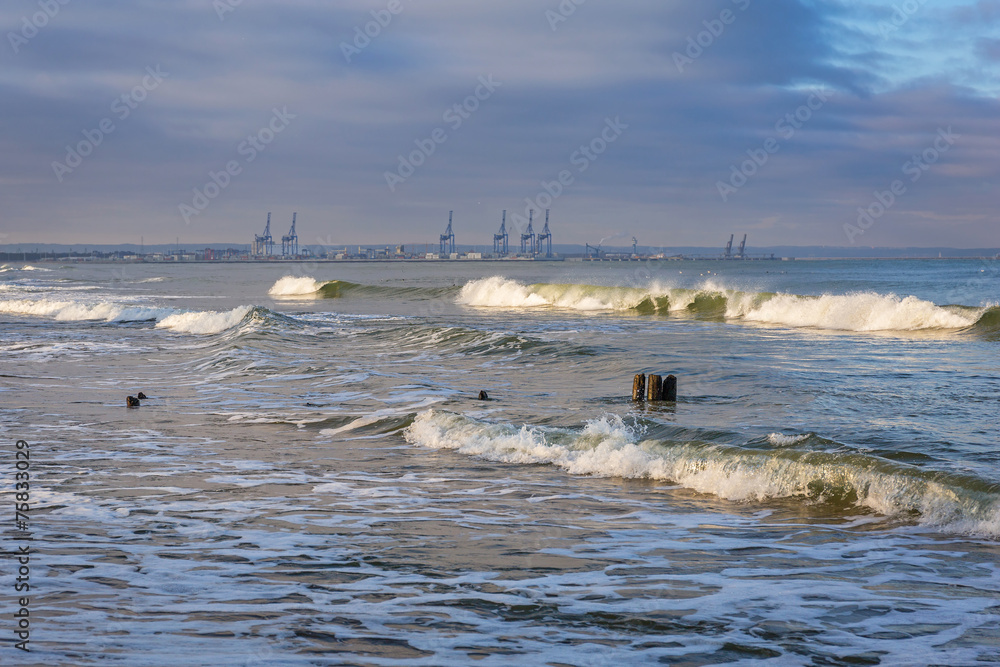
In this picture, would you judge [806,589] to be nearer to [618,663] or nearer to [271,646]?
[618,663]

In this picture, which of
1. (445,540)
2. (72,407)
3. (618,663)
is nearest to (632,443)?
(445,540)

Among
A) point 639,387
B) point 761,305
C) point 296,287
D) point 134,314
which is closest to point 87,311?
point 134,314

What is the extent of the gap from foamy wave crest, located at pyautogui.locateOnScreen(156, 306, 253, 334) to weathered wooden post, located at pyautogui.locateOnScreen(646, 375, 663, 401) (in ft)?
66.1

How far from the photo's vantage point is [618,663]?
4301 mm

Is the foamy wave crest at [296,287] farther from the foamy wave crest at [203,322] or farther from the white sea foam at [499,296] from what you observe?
the foamy wave crest at [203,322]

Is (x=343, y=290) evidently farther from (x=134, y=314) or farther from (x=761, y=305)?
(x=761, y=305)

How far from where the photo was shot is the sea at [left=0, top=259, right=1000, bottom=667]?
15.2 ft

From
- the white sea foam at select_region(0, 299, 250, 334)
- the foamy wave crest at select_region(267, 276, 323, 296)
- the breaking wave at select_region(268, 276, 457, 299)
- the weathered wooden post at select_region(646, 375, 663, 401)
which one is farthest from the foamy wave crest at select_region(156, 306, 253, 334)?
the foamy wave crest at select_region(267, 276, 323, 296)

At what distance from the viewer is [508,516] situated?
7.42m

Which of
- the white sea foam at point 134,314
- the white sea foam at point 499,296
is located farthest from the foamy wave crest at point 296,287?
the white sea foam at point 134,314

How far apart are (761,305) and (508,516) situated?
1282 inches

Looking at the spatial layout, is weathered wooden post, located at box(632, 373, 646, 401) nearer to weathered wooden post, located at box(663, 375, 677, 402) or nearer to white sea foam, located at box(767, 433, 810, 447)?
weathered wooden post, located at box(663, 375, 677, 402)

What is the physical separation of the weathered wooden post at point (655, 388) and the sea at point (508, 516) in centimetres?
41

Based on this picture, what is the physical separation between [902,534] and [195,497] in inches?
239
